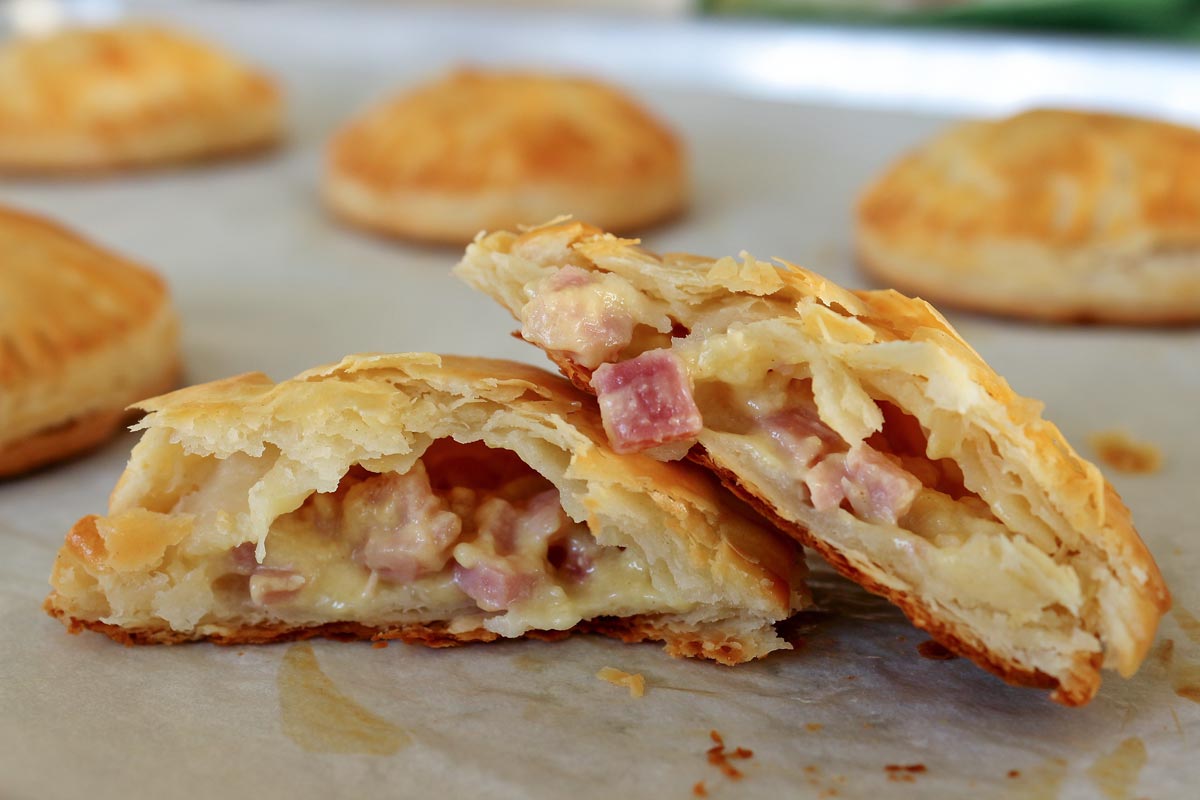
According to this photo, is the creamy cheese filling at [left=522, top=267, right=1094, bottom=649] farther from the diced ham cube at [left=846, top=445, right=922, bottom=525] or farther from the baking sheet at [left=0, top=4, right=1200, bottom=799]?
the baking sheet at [left=0, top=4, right=1200, bottom=799]

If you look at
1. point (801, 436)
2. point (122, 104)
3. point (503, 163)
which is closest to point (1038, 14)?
point (503, 163)

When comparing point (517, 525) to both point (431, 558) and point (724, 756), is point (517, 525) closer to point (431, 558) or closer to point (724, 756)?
point (431, 558)

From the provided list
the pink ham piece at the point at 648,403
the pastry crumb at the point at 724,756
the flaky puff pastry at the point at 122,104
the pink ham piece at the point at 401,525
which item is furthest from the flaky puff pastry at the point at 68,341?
the flaky puff pastry at the point at 122,104

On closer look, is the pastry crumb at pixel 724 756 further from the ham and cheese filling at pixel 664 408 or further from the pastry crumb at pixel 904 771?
the ham and cheese filling at pixel 664 408

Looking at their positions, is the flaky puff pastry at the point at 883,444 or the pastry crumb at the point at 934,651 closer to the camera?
the flaky puff pastry at the point at 883,444

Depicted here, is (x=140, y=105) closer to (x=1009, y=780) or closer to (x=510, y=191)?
(x=510, y=191)

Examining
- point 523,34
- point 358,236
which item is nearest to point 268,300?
point 358,236
